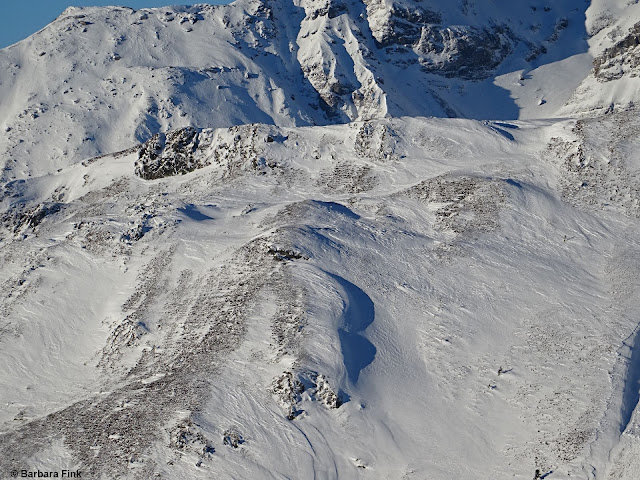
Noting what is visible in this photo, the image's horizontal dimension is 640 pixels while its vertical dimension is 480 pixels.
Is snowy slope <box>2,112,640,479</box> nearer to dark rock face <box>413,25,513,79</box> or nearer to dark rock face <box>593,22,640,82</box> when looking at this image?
dark rock face <box>593,22,640,82</box>

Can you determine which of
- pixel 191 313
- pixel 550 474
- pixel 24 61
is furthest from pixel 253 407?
pixel 24 61

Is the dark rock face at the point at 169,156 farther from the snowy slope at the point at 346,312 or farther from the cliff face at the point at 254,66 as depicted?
the cliff face at the point at 254,66

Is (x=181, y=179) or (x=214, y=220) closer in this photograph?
(x=214, y=220)

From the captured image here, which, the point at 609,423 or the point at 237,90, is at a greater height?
the point at 609,423

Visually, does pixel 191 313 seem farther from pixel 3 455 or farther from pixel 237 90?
pixel 237 90

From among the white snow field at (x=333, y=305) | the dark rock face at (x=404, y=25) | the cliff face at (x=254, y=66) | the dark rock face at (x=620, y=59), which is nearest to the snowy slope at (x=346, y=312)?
the white snow field at (x=333, y=305)

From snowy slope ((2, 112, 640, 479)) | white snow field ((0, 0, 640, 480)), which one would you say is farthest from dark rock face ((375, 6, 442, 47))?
snowy slope ((2, 112, 640, 479))
